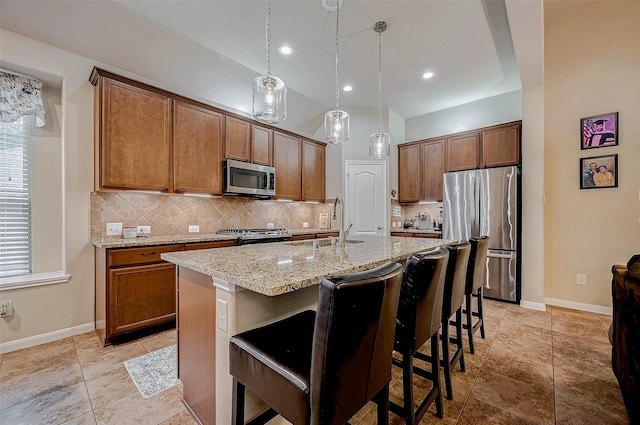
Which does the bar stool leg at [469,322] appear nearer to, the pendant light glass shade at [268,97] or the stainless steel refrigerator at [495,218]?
the stainless steel refrigerator at [495,218]

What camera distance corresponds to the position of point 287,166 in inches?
175

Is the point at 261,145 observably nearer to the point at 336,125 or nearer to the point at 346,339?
the point at 336,125

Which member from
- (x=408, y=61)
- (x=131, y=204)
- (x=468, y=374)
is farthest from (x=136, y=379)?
(x=408, y=61)

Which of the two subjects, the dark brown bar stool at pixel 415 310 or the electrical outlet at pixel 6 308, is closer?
the dark brown bar stool at pixel 415 310

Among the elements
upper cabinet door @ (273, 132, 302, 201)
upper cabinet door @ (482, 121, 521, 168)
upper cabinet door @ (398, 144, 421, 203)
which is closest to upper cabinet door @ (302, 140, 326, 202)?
upper cabinet door @ (273, 132, 302, 201)

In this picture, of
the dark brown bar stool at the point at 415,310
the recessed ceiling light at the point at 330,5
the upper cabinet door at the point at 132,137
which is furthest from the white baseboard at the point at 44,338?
the recessed ceiling light at the point at 330,5

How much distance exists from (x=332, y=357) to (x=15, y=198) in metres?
3.49

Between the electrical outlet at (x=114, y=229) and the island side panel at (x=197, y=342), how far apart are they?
5.85 feet

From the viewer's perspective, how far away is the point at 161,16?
98.2 inches

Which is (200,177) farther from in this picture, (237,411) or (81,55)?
(237,411)

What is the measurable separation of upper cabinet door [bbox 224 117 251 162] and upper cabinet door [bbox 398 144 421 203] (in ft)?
9.22

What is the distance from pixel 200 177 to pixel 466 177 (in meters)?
3.67

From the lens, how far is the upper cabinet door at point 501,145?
12.5 feet

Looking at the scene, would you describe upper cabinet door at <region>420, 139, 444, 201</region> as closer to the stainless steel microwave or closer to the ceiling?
the ceiling
